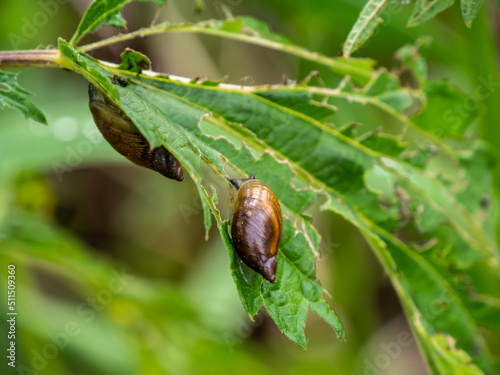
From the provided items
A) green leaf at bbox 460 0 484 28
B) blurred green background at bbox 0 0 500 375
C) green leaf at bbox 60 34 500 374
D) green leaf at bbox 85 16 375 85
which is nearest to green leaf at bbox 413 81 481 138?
green leaf at bbox 60 34 500 374

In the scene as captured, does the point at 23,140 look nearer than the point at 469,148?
No

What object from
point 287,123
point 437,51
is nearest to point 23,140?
point 287,123

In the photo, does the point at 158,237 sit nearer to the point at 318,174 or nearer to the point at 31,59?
the point at 318,174

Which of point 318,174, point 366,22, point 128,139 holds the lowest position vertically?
point 318,174

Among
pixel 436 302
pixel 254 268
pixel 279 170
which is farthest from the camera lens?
pixel 436 302

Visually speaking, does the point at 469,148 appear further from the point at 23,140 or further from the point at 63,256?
the point at 23,140

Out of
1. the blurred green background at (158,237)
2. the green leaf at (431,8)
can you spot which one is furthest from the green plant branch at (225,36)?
the blurred green background at (158,237)

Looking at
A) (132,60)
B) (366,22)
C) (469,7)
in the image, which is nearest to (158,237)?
(132,60)

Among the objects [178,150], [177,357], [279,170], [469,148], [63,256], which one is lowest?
[177,357]
